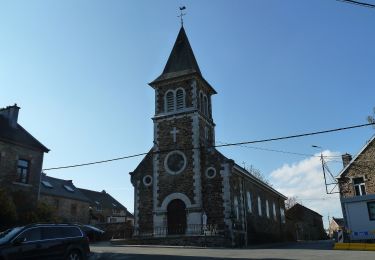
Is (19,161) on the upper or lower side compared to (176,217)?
upper

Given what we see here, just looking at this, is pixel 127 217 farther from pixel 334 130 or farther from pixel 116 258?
pixel 334 130

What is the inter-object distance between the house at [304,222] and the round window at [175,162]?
2566 centimetres

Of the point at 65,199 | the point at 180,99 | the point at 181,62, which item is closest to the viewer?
the point at 180,99

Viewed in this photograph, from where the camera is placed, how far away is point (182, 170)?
1142 inches

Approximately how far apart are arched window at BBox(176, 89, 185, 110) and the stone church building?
79 mm

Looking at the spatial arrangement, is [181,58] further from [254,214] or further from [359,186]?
[359,186]

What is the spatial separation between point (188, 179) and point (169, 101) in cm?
677

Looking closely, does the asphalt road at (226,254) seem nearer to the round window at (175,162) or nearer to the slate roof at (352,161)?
the round window at (175,162)

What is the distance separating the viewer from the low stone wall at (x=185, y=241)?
24.2 m

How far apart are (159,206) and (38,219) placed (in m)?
9.01

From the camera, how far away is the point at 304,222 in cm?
5928

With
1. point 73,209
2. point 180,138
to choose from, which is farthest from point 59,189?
point 180,138

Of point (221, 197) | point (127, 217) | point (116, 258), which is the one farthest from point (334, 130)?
point (127, 217)

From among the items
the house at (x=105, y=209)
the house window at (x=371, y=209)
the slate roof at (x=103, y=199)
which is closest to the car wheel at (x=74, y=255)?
the house window at (x=371, y=209)
